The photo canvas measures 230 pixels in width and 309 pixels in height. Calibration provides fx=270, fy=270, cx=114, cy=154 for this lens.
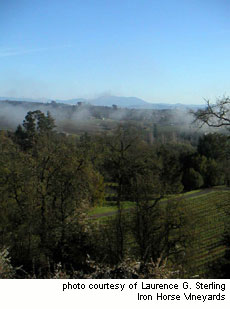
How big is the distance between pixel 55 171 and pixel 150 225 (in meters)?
5.16

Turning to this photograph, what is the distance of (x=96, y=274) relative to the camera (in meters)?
5.43

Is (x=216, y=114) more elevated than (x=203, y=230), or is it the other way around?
(x=216, y=114)

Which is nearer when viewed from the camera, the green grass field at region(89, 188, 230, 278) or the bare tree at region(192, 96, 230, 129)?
the bare tree at region(192, 96, 230, 129)

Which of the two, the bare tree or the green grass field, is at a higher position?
the bare tree

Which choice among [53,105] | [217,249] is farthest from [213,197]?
[53,105]

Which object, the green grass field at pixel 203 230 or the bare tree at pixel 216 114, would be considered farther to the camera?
the green grass field at pixel 203 230

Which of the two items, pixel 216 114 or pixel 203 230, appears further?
pixel 203 230

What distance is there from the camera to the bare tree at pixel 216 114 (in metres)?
8.09

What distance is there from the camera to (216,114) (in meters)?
8.28

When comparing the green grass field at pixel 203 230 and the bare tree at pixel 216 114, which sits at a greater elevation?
the bare tree at pixel 216 114

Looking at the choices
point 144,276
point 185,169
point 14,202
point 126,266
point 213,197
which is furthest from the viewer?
point 185,169

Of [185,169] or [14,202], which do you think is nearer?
[14,202]

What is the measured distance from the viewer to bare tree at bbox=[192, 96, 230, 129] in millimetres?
8086

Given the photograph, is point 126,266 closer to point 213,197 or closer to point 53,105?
point 213,197
